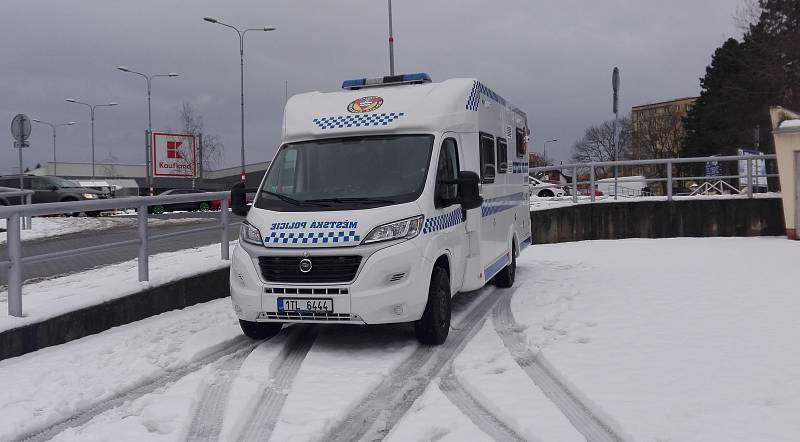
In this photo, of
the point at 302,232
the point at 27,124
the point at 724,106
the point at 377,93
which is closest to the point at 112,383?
the point at 302,232

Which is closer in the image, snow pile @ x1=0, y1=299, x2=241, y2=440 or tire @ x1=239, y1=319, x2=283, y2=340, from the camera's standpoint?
snow pile @ x1=0, y1=299, x2=241, y2=440

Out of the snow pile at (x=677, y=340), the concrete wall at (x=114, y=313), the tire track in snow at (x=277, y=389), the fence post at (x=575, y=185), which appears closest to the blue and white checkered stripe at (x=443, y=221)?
the snow pile at (x=677, y=340)

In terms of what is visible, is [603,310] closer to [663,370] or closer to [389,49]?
[663,370]

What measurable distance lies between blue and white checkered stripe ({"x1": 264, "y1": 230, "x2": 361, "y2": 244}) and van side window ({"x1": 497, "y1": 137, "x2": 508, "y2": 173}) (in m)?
3.73

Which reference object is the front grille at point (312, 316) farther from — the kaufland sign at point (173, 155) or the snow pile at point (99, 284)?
the kaufland sign at point (173, 155)

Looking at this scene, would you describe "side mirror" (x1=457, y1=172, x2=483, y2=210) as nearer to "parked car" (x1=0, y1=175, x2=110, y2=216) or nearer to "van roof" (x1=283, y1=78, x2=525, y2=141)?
"van roof" (x1=283, y1=78, x2=525, y2=141)

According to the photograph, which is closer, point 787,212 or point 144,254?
point 144,254

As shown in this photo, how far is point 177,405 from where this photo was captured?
5.07 m

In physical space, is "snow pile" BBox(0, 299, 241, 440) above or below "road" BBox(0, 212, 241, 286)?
below

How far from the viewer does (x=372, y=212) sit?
6426 mm

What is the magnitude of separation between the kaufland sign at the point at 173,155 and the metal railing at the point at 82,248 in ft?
111

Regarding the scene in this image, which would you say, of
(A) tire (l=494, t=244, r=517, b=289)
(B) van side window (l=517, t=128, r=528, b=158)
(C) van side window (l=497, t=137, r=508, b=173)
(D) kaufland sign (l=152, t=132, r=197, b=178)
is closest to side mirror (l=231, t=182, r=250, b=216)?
(C) van side window (l=497, t=137, r=508, b=173)

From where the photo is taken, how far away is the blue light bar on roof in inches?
323

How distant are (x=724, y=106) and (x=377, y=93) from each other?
51420 mm
